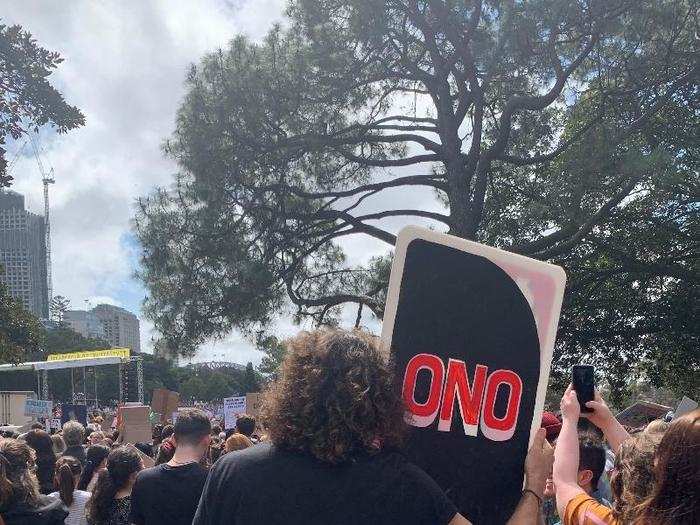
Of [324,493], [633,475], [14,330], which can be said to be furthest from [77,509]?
[14,330]

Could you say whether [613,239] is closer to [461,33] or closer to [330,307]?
[461,33]

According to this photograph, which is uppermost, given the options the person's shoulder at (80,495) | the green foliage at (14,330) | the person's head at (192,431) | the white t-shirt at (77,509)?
the green foliage at (14,330)

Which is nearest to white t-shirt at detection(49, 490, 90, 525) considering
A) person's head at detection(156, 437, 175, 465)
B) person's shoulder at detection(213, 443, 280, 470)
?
person's head at detection(156, 437, 175, 465)

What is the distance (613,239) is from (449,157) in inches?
123

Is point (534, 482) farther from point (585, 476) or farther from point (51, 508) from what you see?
point (51, 508)

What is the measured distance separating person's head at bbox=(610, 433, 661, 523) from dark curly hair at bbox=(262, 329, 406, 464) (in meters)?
0.64

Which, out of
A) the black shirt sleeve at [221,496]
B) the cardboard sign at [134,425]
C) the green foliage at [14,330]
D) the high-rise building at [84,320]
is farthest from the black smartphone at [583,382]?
the high-rise building at [84,320]

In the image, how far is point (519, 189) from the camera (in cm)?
1286

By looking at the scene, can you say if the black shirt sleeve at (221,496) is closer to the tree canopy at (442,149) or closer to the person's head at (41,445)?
the person's head at (41,445)

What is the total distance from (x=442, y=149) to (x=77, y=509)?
9.36 metres

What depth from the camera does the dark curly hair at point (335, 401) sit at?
72.8 inches

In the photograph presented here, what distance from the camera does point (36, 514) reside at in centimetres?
341

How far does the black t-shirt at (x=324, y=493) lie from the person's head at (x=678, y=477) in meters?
0.49

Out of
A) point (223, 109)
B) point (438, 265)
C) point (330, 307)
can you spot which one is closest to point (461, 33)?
point (223, 109)
